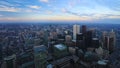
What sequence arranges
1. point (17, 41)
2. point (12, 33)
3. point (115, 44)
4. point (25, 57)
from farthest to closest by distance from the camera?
point (115, 44) → point (17, 41) → point (12, 33) → point (25, 57)

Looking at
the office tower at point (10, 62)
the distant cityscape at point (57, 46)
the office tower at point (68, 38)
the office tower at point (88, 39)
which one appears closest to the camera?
the office tower at point (10, 62)

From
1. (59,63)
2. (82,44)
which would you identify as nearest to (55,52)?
(59,63)

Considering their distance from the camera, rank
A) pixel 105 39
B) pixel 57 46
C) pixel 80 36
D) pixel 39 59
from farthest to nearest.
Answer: pixel 80 36
pixel 105 39
pixel 57 46
pixel 39 59

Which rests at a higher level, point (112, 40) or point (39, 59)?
point (112, 40)

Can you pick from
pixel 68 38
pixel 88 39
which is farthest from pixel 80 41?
pixel 68 38

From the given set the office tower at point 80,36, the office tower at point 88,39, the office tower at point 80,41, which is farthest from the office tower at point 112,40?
the office tower at point 80,36

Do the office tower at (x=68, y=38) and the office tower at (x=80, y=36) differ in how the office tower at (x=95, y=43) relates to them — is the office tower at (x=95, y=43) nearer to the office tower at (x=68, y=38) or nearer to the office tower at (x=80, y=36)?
the office tower at (x=80, y=36)

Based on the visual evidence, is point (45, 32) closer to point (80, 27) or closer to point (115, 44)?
point (80, 27)

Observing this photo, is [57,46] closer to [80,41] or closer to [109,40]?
[80,41]
